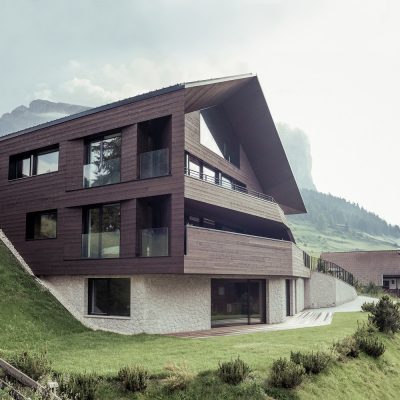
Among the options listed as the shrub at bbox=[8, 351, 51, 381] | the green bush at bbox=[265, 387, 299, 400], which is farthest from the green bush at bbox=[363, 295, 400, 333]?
the shrub at bbox=[8, 351, 51, 381]

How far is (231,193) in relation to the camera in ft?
74.9

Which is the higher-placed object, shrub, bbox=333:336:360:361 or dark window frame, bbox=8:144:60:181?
dark window frame, bbox=8:144:60:181

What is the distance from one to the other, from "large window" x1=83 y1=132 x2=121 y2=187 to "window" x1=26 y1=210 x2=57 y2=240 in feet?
9.35

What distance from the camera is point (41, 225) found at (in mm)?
23766

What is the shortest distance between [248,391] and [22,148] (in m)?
17.6

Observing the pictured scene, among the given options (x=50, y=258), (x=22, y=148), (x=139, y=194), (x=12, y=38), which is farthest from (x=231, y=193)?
(x=12, y=38)

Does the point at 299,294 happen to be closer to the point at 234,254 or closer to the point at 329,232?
the point at 234,254

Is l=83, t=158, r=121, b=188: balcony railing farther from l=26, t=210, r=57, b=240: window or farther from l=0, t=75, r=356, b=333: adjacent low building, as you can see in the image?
l=26, t=210, r=57, b=240: window

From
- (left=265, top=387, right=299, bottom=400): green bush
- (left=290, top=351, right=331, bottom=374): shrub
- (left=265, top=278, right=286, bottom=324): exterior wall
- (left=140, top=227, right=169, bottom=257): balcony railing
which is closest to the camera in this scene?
(left=265, top=387, right=299, bottom=400): green bush

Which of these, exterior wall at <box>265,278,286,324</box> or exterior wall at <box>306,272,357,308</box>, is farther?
exterior wall at <box>306,272,357,308</box>

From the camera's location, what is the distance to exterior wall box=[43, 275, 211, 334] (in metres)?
19.7

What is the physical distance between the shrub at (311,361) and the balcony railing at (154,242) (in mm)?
7045

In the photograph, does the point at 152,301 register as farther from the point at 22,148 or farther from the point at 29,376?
the point at 22,148

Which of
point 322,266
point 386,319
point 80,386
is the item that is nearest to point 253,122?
point 386,319
